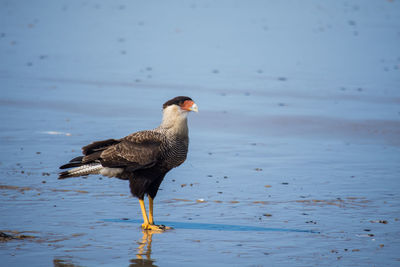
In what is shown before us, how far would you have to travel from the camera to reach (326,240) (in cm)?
770

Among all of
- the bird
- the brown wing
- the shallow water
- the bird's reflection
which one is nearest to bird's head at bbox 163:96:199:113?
the bird

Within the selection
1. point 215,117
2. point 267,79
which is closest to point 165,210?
point 215,117

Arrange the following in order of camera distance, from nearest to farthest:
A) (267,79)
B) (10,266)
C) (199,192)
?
(10,266) → (199,192) → (267,79)

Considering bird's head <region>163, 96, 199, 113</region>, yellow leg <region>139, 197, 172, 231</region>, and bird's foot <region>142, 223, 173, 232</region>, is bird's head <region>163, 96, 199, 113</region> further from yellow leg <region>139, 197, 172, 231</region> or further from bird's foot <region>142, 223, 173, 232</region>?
bird's foot <region>142, 223, 173, 232</region>

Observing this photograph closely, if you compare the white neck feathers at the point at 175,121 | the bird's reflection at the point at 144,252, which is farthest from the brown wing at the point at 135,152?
the bird's reflection at the point at 144,252

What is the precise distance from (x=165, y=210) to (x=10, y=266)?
262 centimetres

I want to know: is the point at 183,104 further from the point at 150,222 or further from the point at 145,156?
the point at 150,222

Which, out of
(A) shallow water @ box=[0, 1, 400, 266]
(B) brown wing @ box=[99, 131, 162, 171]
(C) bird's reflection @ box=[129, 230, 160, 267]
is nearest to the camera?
(C) bird's reflection @ box=[129, 230, 160, 267]

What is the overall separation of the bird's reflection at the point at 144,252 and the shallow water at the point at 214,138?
0.8 inches

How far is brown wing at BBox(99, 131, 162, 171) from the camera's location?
27.3 feet

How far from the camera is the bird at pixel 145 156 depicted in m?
8.35

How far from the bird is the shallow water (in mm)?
434

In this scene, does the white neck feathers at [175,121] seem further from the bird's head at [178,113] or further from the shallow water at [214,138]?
the shallow water at [214,138]

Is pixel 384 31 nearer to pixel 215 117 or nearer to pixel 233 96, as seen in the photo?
pixel 233 96
